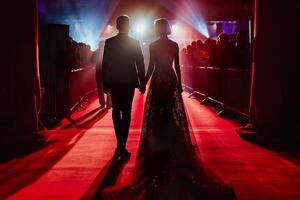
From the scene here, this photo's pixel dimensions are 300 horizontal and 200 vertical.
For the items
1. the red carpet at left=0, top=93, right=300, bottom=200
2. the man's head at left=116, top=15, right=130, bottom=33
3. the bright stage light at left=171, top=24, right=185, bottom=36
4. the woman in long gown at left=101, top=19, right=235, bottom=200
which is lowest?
the red carpet at left=0, top=93, right=300, bottom=200

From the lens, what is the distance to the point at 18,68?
9.10 metres

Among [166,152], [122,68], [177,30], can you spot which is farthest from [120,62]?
[177,30]

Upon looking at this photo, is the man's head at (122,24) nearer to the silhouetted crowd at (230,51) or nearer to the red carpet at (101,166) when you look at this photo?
the red carpet at (101,166)

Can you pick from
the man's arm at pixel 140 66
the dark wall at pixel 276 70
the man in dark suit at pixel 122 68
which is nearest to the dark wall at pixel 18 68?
the man in dark suit at pixel 122 68

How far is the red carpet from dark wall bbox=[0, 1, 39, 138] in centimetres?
79

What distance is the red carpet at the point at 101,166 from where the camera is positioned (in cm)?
572

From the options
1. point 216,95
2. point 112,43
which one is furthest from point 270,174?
point 216,95

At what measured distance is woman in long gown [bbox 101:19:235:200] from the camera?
5008 mm

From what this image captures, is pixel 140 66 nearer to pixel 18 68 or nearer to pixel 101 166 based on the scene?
pixel 101 166

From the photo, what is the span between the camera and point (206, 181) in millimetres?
5219

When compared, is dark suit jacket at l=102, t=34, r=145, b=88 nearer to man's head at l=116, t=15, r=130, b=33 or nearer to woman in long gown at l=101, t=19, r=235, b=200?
man's head at l=116, t=15, r=130, b=33

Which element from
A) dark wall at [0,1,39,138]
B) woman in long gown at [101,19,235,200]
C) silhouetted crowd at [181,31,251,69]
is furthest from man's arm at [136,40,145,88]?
silhouetted crowd at [181,31,251,69]

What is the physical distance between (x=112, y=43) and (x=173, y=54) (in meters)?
1.03

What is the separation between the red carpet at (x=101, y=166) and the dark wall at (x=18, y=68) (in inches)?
30.9
